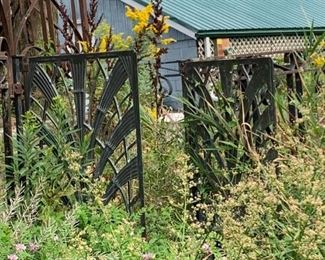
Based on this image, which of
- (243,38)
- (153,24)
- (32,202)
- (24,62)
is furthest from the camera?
(243,38)

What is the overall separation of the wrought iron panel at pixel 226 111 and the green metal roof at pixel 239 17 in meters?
10.8

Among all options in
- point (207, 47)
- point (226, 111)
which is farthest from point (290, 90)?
point (207, 47)

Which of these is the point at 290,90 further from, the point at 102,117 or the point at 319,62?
the point at 102,117

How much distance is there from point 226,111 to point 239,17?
13.7 meters

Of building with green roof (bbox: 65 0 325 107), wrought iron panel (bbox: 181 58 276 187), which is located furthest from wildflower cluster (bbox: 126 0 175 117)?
building with green roof (bbox: 65 0 325 107)

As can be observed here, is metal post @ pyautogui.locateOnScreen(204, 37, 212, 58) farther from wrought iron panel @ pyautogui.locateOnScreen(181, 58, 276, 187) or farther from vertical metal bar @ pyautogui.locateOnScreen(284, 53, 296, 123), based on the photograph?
wrought iron panel @ pyautogui.locateOnScreen(181, 58, 276, 187)

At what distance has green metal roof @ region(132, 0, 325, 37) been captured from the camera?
616 inches

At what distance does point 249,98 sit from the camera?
384 cm

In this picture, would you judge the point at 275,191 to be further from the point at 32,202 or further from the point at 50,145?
the point at 50,145

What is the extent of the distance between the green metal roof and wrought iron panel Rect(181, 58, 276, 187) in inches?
425

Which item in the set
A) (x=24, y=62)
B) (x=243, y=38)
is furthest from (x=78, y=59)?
(x=243, y=38)

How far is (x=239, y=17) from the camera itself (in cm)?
1720

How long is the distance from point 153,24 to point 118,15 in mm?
12352

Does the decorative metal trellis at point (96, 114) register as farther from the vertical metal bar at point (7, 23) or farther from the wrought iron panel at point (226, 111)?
the vertical metal bar at point (7, 23)
